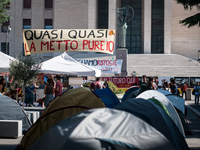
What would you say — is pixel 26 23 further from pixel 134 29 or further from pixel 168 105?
pixel 168 105

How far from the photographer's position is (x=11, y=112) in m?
9.03

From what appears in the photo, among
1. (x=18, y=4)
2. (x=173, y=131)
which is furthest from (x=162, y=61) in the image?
(x=173, y=131)

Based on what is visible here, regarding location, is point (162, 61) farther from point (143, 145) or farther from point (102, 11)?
point (143, 145)

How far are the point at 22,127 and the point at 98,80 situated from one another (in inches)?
271

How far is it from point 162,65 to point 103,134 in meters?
41.6

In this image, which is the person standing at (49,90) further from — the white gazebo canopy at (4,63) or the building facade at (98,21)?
the building facade at (98,21)

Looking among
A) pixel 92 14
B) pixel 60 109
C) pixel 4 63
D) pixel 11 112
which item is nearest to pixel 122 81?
pixel 4 63

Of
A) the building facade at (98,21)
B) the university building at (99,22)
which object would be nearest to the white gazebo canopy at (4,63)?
the university building at (99,22)

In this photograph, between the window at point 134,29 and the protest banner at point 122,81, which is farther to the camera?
the window at point 134,29

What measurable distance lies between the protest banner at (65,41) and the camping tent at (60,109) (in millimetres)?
5582

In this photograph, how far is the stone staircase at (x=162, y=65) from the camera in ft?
135

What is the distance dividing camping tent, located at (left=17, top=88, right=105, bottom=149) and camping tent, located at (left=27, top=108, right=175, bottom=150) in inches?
93.8

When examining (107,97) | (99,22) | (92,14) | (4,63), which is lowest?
(107,97)

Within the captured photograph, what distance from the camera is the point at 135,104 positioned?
214 inches
